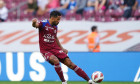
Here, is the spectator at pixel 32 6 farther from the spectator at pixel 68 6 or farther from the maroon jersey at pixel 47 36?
the maroon jersey at pixel 47 36

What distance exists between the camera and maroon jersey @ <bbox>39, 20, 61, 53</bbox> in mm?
8477

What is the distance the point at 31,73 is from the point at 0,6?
492 cm

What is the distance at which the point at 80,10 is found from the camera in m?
15.2

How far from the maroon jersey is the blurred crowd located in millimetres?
6473

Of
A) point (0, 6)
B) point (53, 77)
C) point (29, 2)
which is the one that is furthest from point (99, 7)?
point (53, 77)

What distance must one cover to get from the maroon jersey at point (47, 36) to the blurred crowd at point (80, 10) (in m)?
6.47

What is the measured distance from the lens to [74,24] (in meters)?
15.0

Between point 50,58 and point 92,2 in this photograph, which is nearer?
point 50,58

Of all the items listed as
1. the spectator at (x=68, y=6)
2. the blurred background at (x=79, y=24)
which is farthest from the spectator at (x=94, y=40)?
the spectator at (x=68, y=6)

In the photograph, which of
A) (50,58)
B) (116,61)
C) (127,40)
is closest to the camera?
(50,58)

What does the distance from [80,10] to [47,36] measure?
22.5 feet

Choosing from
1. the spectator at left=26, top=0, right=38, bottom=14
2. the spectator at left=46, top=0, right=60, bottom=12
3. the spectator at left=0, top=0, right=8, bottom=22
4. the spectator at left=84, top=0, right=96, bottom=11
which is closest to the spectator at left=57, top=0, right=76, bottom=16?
the spectator at left=46, top=0, right=60, bottom=12

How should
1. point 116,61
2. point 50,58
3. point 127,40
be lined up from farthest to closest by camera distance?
point 127,40 < point 116,61 < point 50,58

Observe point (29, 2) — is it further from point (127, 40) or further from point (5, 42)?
point (127, 40)
